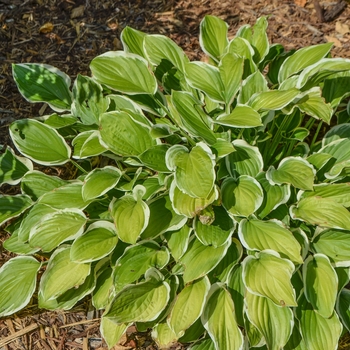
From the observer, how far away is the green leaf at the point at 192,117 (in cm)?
219

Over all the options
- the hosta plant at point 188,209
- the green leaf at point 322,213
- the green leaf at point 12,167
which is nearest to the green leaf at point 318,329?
the hosta plant at point 188,209

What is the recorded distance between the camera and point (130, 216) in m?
2.14

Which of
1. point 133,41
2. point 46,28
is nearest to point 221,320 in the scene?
point 133,41

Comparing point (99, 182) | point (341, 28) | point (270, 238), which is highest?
point (341, 28)

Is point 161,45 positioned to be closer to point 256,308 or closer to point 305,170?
point 305,170

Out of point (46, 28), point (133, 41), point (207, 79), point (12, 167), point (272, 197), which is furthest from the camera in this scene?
point (46, 28)

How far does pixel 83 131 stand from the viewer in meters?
2.60

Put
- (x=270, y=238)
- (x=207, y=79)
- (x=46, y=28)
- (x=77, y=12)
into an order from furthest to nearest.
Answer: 1. (x=77, y=12)
2. (x=46, y=28)
3. (x=207, y=79)
4. (x=270, y=238)

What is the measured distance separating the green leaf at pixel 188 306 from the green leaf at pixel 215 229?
0.55ft

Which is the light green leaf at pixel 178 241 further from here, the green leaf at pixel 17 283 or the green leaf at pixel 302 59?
the green leaf at pixel 302 59

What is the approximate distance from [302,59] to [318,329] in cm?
127

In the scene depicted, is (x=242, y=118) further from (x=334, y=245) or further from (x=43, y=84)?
(x=43, y=84)

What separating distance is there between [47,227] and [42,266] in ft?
1.30

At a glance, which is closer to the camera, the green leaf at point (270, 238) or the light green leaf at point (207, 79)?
the green leaf at point (270, 238)
